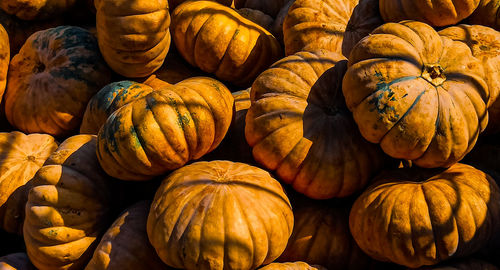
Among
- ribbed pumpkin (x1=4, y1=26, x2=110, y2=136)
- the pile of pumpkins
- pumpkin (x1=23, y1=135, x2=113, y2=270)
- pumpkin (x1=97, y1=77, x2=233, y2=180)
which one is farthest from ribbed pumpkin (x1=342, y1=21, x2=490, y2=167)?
ribbed pumpkin (x1=4, y1=26, x2=110, y2=136)

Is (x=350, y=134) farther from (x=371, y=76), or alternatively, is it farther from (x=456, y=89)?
(x=456, y=89)

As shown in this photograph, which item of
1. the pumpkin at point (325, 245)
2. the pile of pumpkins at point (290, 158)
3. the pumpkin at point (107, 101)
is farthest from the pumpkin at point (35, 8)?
the pumpkin at point (325, 245)

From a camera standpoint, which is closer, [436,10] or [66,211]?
[66,211]

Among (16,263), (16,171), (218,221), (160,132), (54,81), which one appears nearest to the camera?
(218,221)

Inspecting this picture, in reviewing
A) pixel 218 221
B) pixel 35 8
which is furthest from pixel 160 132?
pixel 35 8

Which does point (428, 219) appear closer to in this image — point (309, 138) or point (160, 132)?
point (309, 138)

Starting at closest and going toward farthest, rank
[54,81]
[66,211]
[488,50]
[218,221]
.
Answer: [218,221], [66,211], [488,50], [54,81]
